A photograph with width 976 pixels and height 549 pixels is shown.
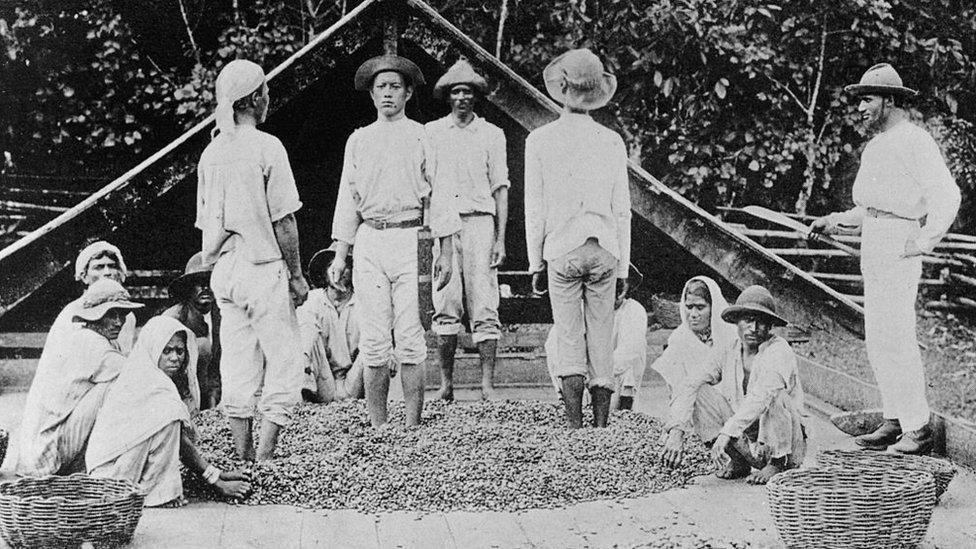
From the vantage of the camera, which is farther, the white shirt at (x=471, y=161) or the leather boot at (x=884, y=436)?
the white shirt at (x=471, y=161)

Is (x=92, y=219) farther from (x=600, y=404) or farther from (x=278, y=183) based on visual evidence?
(x=600, y=404)

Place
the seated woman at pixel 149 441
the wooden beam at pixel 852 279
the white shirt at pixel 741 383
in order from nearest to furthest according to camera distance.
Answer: the seated woman at pixel 149 441 → the white shirt at pixel 741 383 → the wooden beam at pixel 852 279

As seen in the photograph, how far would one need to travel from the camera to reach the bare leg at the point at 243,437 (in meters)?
5.97

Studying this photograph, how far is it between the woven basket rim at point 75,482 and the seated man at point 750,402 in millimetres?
2536

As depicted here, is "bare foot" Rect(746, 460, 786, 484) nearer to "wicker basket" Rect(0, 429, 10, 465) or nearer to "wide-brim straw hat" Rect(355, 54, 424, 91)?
"wide-brim straw hat" Rect(355, 54, 424, 91)

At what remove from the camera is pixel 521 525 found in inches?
203

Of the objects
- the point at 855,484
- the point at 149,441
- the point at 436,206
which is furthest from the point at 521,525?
the point at 436,206

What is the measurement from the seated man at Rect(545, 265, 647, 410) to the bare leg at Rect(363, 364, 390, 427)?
1.16 meters

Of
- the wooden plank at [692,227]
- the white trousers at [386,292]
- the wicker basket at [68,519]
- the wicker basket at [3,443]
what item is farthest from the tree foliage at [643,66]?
the wicker basket at [68,519]

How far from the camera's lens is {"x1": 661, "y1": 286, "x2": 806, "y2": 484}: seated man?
572 cm

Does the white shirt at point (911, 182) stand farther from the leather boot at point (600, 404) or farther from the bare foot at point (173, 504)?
the bare foot at point (173, 504)

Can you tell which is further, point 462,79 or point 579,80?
point 462,79

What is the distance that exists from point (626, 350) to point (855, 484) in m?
2.47

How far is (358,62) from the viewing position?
9.25m
